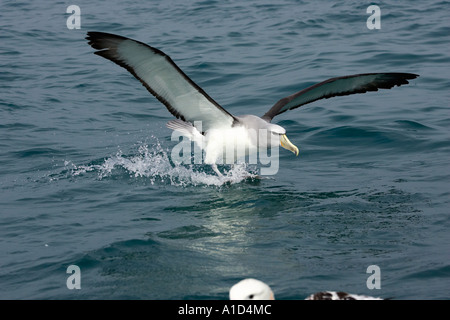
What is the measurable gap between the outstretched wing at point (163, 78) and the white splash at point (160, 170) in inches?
29.4

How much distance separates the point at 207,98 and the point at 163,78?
0.60 metres

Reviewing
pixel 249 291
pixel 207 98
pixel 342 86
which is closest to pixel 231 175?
pixel 207 98

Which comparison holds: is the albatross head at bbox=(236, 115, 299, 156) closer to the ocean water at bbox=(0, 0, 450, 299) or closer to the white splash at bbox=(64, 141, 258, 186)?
the ocean water at bbox=(0, 0, 450, 299)

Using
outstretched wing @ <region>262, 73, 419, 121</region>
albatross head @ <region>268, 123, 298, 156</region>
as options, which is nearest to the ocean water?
albatross head @ <region>268, 123, 298, 156</region>

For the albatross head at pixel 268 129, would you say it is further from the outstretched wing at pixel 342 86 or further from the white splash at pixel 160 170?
the white splash at pixel 160 170

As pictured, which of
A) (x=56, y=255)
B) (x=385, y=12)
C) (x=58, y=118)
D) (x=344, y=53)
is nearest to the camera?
(x=56, y=255)

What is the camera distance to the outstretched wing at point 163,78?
7.45 m

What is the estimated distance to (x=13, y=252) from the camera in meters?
7.03

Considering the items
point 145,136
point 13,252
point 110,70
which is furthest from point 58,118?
point 13,252

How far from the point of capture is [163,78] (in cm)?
803

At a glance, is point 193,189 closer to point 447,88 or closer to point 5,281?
point 5,281

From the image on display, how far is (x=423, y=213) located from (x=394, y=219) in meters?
0.37

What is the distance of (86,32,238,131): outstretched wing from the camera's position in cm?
745

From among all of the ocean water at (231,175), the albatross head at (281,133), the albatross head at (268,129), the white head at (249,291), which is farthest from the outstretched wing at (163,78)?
the white head at (249,291)
